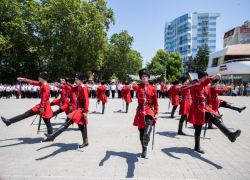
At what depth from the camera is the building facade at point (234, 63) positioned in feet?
121

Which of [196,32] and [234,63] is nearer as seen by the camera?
[234,63]

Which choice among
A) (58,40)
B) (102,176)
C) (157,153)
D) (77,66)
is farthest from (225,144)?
(77,66)

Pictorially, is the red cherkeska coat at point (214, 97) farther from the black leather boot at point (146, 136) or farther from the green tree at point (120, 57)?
the green tree at point (120, 57)

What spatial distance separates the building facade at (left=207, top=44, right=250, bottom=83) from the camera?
3700 cm

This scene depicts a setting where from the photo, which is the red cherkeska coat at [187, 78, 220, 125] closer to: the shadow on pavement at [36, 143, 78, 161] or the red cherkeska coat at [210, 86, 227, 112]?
the red cherkeska coat at [210, 86, 227, 112]

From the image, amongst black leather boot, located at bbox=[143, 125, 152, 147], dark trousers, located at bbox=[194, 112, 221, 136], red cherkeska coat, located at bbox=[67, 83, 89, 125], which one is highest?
red cherkeska coat, located at bbox=[67, 83, 89, 125]

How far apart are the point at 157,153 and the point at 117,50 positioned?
5526 cm

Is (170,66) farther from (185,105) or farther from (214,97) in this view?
(185,105)

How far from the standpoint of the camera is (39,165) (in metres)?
4.71

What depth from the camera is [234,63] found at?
37.7m

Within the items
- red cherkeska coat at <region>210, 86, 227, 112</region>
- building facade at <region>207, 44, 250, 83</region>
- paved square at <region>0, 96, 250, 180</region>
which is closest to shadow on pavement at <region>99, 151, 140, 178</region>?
paved square at <region>0, 96, 250, 180</region>

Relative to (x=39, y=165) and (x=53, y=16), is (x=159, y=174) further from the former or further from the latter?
(x=53, y=16)

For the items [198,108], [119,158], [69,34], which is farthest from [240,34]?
[119,158]

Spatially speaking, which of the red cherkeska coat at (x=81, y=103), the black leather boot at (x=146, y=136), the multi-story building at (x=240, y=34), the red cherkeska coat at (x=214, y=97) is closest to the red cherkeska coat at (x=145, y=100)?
the black leather boot at (x=146, y=136)
